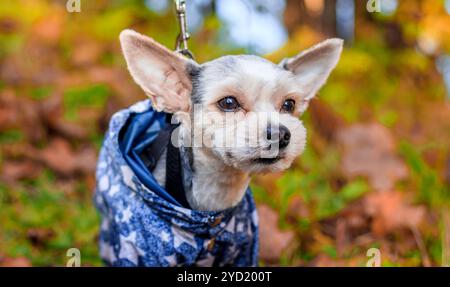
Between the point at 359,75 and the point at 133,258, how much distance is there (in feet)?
17.6

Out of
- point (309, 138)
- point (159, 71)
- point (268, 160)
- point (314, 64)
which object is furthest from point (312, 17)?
point (268, 160)

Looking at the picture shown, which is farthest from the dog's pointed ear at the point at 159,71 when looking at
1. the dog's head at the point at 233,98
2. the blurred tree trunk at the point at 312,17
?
the blurred tree trunk at the point at 312,17

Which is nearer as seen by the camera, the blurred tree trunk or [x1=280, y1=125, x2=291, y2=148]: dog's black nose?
[x1=280, y1=125, x2=291, y2=148]: dog's black nose

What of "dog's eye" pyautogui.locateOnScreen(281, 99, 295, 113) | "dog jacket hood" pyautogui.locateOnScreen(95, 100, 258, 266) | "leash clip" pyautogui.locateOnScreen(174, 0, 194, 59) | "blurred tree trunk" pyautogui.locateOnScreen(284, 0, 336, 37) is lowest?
"dog jacket hood" pyautogui.locateOnScreen(95, 100, 258, 266)

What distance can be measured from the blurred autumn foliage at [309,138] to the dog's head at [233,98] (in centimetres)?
121

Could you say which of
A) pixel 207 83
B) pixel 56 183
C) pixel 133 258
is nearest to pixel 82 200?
pixel 56 183

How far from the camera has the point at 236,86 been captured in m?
2.26

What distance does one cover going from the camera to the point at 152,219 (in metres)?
2.57

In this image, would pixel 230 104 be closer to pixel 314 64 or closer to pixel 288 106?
pixel 288 106

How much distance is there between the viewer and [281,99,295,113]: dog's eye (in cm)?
244

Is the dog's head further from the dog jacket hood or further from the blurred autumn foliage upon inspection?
the blurred autumn foliage

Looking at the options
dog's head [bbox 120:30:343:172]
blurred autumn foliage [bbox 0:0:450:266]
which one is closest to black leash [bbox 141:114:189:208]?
dog's head [bbox 120:30:343:172]

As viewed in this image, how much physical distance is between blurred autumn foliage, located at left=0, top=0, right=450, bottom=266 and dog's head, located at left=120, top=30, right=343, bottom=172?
1.21 meters

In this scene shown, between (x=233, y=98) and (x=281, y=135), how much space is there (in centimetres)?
28
